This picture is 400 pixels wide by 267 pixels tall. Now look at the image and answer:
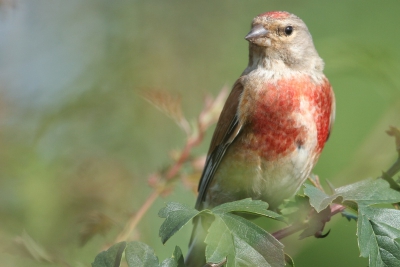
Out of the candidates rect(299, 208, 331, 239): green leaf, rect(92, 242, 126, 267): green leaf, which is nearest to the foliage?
rect(92, 242, 126, 267): green leaf

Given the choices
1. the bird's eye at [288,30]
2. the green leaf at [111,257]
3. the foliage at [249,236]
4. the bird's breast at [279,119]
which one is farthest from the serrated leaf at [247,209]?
the bird's eye at [288,30]

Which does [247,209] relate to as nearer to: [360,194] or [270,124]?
[360,194]

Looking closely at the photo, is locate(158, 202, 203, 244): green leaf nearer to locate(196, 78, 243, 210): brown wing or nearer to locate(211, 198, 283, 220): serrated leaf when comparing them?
locate(211, 198, 283, 220): serrated leaf

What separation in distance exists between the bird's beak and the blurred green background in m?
0.30

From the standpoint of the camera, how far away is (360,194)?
1.63 m

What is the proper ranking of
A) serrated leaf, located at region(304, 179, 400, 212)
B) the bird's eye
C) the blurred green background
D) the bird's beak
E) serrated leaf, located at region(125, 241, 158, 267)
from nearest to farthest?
serrated leaf, located at region(125, 241, 158, 267) < serrated leaf, located at region(304, 179, 400, 212) < the blurred green background < the bird's beak < the bird's eye

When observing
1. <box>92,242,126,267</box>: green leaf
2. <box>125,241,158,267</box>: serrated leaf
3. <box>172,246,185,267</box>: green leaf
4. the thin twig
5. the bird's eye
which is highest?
the bird's eye

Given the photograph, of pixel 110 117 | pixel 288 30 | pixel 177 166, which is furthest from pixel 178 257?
pixel 288 30

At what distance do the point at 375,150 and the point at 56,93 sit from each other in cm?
122

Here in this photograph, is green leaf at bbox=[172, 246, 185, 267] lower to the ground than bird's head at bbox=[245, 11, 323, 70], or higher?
lower

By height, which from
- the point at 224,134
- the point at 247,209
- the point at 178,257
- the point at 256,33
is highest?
the point at 256,33

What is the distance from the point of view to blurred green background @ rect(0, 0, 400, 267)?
5.89 feet

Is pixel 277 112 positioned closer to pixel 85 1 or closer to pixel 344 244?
pixel 344 244

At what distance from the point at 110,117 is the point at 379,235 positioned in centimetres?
112
